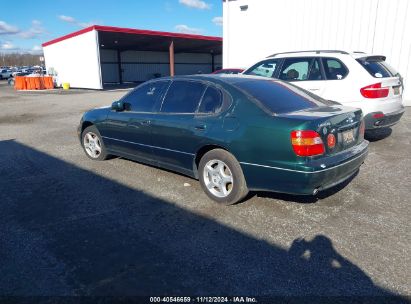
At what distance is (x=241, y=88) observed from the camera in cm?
392

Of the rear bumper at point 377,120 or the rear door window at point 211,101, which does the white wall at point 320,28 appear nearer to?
the rear bumper at point 377,120

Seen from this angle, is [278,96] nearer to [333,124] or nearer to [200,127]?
[333,124]

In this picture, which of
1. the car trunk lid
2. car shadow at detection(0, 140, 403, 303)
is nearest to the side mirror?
car shadow at detection(0, 140, 403, 303)

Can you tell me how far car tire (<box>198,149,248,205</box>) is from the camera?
12.4ft

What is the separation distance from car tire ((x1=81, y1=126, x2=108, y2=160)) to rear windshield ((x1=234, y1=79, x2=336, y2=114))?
2.89 m

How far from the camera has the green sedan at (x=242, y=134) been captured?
3.33 metres

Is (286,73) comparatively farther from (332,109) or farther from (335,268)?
(335,268)

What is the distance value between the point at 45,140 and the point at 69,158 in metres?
2.21

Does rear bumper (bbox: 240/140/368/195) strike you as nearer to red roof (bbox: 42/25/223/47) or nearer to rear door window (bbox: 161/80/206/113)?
rear door window (bbox: 161/80/206/113)

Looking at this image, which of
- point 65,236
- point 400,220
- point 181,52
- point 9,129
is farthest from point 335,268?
point 181,52

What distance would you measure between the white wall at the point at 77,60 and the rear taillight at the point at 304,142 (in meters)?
24.2

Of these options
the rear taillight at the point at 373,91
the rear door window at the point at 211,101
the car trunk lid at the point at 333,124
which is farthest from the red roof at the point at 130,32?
the car trunk lid at the point at 333,124

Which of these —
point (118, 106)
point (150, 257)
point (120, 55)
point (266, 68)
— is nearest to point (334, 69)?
point (266, 68)

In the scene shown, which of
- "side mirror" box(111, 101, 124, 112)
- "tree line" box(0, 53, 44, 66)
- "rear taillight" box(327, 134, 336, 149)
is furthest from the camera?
"tree line" box(0, 53, 44, 66)
